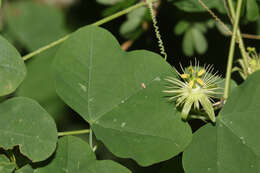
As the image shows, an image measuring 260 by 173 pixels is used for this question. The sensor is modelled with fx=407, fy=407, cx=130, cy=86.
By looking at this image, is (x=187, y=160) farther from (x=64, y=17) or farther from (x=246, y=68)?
(x=64, y=17)

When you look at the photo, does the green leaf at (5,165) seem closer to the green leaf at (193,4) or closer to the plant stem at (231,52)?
the plant stem at (231,52)

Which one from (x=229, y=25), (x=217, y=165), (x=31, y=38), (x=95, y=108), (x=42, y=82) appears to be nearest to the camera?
(x=217, y=165)

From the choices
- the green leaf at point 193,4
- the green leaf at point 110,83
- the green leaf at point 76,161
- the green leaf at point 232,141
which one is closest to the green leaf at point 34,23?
the green leaf at point 193,4

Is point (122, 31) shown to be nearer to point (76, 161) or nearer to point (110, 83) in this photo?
point (110, 83)

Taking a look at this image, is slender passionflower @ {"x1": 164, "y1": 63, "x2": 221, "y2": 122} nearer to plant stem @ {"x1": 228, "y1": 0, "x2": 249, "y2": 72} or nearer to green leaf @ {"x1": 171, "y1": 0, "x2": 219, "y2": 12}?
plant stem @ {"x1": 228, "y1": 0, "x2": 249, "y2": 72}

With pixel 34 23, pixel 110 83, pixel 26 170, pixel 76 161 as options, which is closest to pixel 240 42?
pixel 110 83

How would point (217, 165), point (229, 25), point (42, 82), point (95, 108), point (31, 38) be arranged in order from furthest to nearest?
point (31, 38), point (42, 82), point (229, 25), point (95, 108), point (217, 165)

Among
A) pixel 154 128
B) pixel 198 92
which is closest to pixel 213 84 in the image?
pixel 198 92
